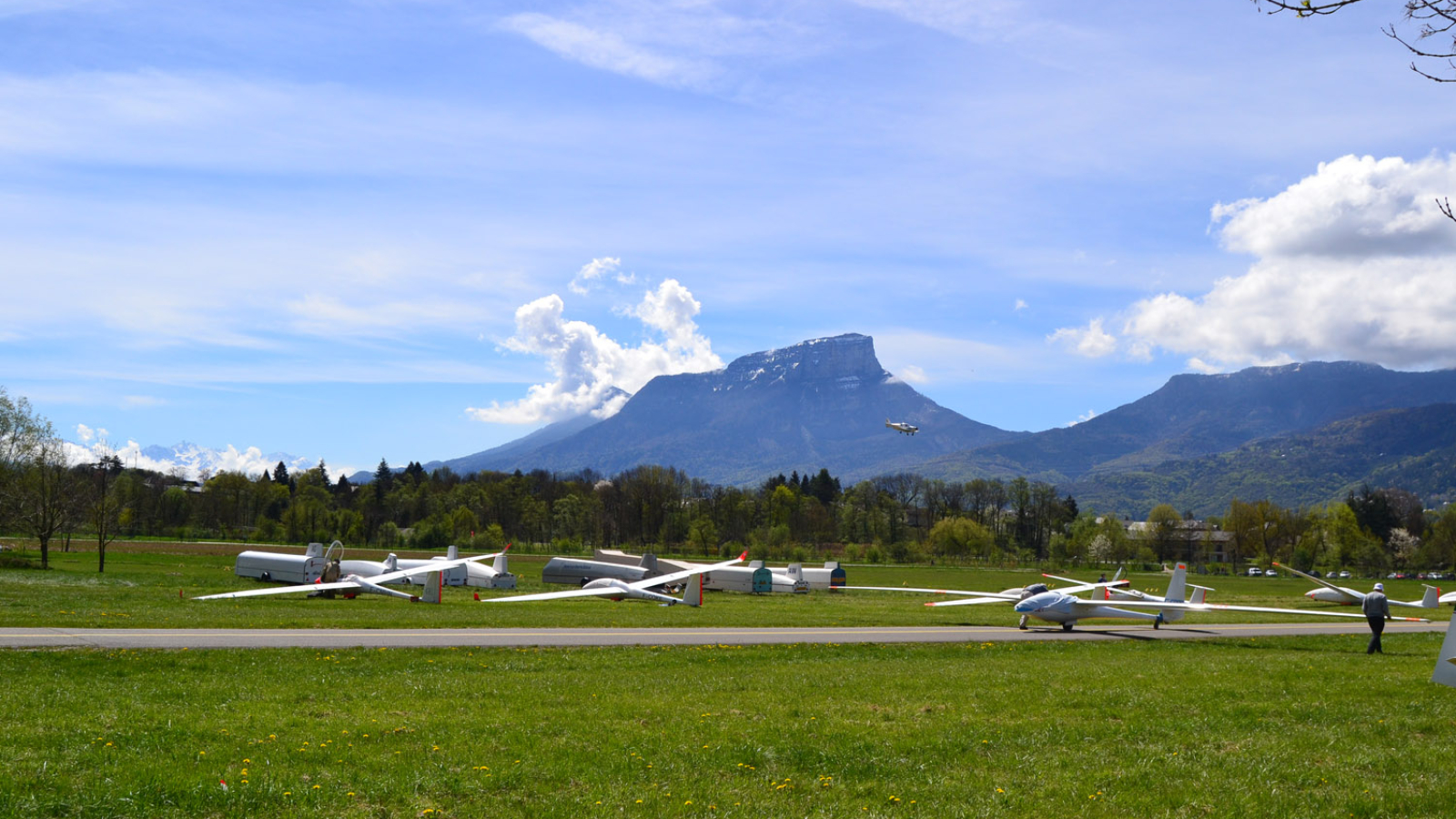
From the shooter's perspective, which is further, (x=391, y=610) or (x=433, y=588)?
(x=433, y=588)

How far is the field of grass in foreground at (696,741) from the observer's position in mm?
9102

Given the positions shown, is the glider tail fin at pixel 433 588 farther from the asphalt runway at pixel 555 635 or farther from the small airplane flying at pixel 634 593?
the asphalt runway at pixel 555 635

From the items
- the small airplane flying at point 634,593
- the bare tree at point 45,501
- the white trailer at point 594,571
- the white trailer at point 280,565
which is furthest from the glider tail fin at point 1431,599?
the bare tree at point 45,501

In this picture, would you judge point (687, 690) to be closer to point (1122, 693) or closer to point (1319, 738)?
point (1122, 693)

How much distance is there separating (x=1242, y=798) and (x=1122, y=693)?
658 cm

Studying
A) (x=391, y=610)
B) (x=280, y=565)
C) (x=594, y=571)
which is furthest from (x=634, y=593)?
(x=280, y=565)

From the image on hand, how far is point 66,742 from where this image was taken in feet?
33.9

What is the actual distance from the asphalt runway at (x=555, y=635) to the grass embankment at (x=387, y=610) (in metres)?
1.71

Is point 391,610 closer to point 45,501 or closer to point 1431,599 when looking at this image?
point 45,501

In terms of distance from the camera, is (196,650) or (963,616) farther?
(963,616)

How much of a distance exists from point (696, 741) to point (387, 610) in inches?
1061

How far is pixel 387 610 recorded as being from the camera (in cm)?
3522

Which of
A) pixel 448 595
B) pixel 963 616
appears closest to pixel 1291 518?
pixel 963 616

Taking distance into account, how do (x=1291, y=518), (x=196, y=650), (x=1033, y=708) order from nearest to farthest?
(x=1033, y=708) < (x=196, y=650) < (x=1291, y=518)
